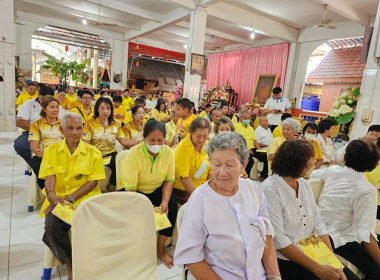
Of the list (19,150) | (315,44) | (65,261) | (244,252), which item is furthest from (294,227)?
(315,44)

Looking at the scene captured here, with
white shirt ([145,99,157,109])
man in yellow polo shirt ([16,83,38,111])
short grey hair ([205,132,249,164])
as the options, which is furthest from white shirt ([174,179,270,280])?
white shirt ([145,99,157,109])

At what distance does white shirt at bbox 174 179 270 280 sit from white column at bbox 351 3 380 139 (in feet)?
14.9

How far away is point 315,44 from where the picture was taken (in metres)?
8.66

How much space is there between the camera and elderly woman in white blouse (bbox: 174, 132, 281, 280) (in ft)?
3.85

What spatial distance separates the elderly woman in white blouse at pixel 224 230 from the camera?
46.3 inches

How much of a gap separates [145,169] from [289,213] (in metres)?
1.20

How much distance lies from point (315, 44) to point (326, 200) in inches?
334

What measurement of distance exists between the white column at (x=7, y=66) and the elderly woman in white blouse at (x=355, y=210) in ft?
24.7

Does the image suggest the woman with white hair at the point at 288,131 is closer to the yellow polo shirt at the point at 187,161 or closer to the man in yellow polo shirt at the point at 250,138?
the man in yellow polo shirt at the point at 250,138

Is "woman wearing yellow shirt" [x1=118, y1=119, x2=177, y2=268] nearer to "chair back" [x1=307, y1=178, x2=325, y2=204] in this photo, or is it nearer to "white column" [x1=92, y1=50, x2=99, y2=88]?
"chair back" [x1=307, y1=178, x2=325, y2=204]

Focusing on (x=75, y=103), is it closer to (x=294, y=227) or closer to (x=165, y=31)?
(x=294, y=227)

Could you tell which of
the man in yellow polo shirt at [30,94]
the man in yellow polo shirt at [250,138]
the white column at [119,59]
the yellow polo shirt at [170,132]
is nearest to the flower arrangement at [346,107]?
the man in yellow polo shirt at [250,138]

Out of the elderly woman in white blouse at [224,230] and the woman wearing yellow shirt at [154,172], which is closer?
the elderly woman in white blouse at [224,230]

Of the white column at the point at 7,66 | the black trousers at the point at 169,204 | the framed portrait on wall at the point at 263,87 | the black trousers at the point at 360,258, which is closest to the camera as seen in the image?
the black trousers at the point at 360,258
